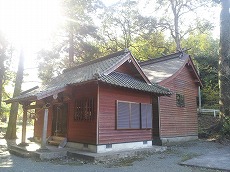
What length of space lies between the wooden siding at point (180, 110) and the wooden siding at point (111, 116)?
12.2 feet

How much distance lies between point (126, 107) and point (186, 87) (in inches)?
320

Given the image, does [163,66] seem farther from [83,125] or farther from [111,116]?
[83,125]

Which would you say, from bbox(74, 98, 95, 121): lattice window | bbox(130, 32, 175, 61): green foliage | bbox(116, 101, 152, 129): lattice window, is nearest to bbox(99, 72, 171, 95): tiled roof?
bbox(116, 101, 152, 129): lattice window

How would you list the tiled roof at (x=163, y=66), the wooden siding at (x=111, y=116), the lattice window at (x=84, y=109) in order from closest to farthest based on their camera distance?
the wooden siding at (x=111, y=116)
the lattice window at (x=84, y=109)
the tiled roof at (x=163, y=66)

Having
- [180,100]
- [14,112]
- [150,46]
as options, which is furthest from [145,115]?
[150,46]

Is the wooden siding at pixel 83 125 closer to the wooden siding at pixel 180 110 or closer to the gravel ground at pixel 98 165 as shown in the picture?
the gravel ground at pixel 98 165

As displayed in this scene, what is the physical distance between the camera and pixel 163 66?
2088cm

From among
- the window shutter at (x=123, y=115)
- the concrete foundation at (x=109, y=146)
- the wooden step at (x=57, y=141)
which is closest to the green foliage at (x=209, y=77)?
the concrete foundation at (x=109, y=146)

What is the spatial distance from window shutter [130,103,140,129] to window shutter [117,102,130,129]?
0.38 metres

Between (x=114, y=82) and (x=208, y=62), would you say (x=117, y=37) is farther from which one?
(x=114, y=82)

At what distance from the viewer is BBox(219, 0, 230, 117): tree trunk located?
1891cm

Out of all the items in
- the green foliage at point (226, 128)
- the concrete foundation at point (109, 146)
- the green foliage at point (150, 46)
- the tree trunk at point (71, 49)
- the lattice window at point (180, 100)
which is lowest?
the concrete foundation at point (109, 146)

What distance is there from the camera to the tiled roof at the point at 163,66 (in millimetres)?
17891

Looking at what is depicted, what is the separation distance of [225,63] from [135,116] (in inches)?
391
